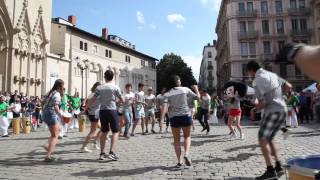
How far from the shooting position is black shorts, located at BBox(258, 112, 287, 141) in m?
6.32

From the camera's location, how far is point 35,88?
122 feet

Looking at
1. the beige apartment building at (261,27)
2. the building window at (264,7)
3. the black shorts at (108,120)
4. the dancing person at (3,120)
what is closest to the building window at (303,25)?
the beige apartment building at (261,27)

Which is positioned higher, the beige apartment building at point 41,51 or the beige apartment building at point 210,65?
the beige apartment building at point 210,65

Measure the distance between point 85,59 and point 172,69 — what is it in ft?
114

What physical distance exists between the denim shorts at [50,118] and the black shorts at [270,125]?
502cm

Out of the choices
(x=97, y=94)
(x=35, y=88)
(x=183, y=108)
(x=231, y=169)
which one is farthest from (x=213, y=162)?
(x=35, y=88)

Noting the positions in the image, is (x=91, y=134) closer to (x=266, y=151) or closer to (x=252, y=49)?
(x=266, y=151)

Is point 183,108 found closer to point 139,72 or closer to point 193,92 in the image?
point 193,92

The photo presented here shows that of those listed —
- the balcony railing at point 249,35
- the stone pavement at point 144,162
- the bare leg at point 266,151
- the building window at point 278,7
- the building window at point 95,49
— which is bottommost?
the stone pavement at point 144,162

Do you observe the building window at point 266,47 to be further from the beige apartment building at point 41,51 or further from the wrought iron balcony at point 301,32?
the beige apartment building at point 41,51

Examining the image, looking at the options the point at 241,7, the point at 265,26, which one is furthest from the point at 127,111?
the point at 265,26

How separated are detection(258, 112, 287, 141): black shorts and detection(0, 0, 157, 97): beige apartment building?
30585mm

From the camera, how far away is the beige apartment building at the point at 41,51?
33.5 m

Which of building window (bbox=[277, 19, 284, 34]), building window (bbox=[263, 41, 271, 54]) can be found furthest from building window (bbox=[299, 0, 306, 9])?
building window (bbox=[263, 41, 271, 54])
